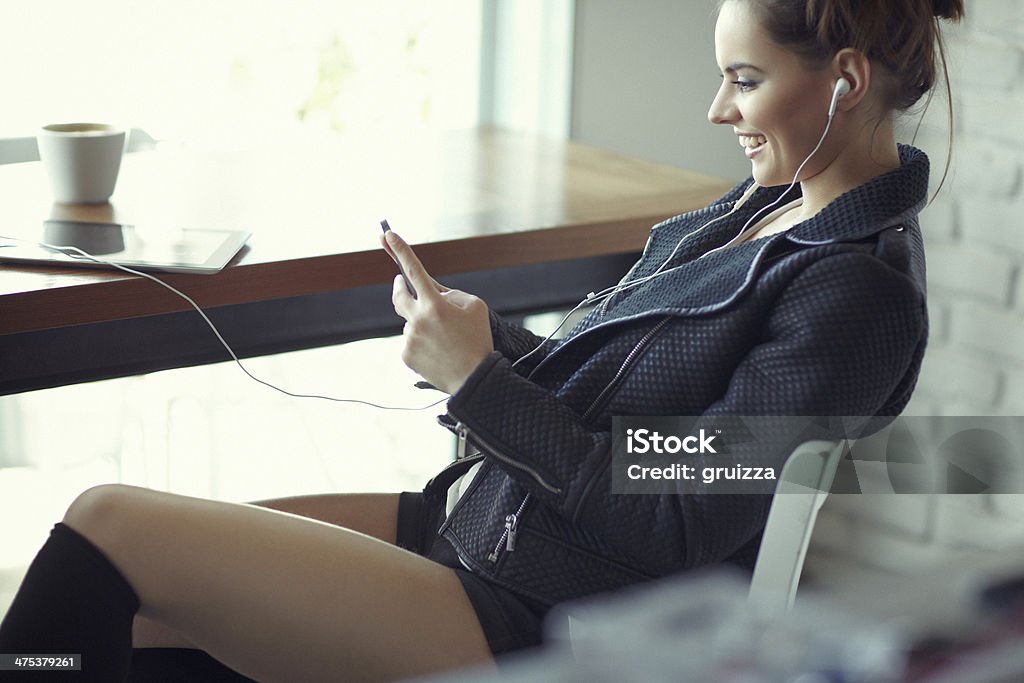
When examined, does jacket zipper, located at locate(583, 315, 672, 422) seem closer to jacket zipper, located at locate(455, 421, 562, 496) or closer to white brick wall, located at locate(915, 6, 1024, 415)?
jacket zipper, located at locate(455, 421, 562, 496)

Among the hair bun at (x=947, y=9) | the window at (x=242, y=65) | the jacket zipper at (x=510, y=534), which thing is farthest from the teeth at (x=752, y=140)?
the window at (x=242, y=65)

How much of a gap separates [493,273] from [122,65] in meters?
0.77

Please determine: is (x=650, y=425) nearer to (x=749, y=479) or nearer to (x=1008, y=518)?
(x=749, y=479)

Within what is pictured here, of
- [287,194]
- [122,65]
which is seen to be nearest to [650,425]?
[287,194]

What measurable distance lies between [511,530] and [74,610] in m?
0.37

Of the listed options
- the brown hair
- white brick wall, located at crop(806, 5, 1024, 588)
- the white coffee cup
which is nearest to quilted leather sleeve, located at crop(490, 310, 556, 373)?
the brown hair

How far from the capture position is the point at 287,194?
150cm

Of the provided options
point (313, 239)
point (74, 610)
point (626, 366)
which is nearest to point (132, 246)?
point (313, 239)

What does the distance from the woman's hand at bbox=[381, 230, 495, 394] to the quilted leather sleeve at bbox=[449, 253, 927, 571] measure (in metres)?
0.04

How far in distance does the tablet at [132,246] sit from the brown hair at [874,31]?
0.60 m

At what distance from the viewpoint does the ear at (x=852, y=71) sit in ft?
3.27

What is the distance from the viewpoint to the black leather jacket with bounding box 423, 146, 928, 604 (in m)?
0.90

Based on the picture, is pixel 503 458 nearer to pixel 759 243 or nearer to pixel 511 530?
pixel 511 530

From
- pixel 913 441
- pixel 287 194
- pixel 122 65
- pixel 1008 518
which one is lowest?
pixel 1008 518
